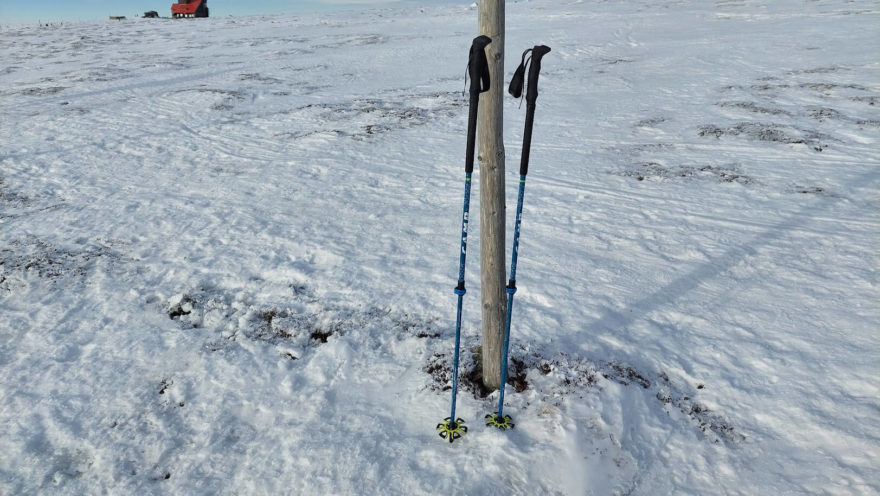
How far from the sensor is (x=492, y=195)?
3223 mm

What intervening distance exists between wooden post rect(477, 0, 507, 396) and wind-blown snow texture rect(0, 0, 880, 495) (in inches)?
20.4

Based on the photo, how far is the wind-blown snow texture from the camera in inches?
129

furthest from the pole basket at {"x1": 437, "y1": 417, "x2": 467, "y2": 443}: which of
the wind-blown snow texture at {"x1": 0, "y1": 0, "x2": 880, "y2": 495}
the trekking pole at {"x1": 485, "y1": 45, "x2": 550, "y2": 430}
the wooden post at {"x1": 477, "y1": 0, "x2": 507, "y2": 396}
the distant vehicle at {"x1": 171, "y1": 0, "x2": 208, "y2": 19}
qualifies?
the distant vehicle at {"x1": 171, "y1": 0, "x2": 208, "y2": 19}

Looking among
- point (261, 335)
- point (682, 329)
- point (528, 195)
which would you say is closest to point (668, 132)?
point (528, 195)

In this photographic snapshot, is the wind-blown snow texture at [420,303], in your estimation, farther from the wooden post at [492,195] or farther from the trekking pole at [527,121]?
the wooden post at [492,195]

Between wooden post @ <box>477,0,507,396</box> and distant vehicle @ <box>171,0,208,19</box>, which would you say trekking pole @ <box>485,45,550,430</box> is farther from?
distant vehicle @ <box>171,0,208,19</box>

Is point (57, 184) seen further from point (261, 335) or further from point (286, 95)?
point (286, 95)

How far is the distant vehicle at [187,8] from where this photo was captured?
45062 millimetres

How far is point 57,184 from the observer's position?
25.7 feet

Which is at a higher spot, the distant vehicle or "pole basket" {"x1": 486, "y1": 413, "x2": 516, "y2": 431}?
the distant vehicle

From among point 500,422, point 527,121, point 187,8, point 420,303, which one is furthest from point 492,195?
point 187,8

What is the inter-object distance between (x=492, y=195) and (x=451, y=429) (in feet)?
5.26

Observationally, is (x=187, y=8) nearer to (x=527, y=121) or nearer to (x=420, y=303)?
(x=420, y=303)

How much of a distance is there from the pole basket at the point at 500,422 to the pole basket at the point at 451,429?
0.18 m
